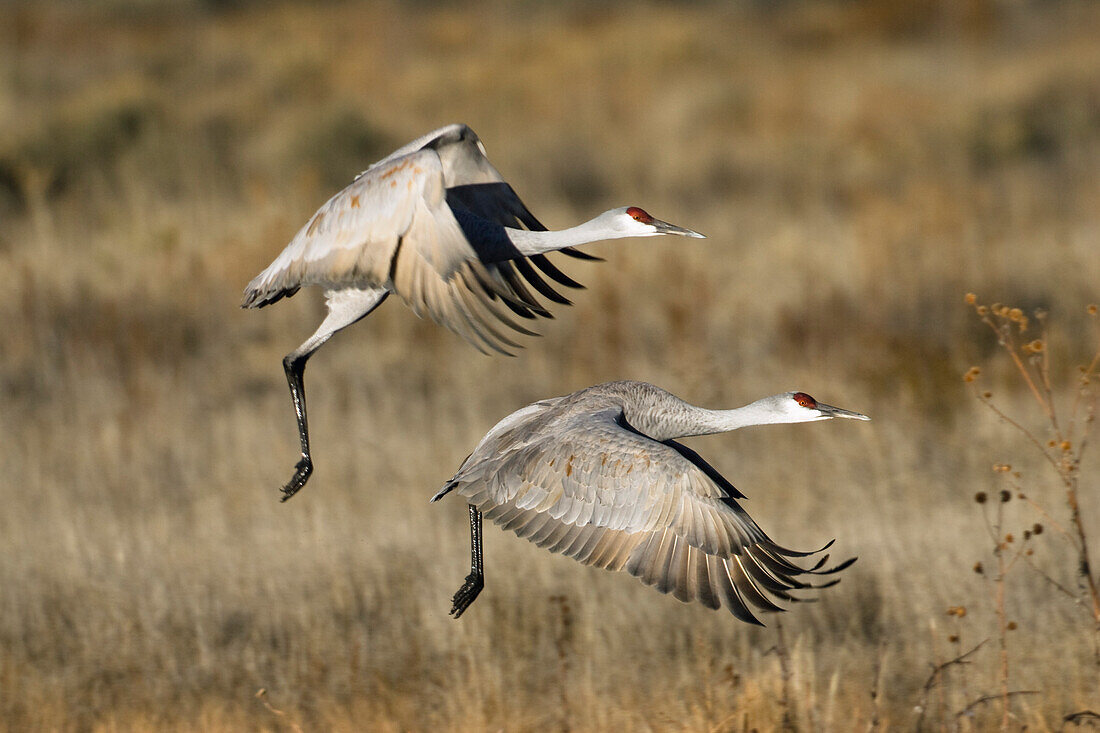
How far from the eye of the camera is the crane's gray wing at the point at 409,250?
5043mm

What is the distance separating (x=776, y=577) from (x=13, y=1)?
2734 centimetres

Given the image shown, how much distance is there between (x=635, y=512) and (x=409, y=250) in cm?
131

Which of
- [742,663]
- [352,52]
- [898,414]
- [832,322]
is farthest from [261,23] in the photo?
[742,663]

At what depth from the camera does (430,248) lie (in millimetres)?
5133

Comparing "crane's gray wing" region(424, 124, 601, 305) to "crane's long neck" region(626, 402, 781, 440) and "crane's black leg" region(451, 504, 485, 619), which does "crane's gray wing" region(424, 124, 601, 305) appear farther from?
"crane's black leg" region(451, 504, 485, 619)

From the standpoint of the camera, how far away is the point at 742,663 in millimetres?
6156

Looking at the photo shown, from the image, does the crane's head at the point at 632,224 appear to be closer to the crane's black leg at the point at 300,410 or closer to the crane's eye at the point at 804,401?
the crane's eye at the point at 804,401

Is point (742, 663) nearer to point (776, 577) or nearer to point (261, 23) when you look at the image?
point (776, 577)

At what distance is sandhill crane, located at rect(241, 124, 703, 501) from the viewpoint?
16.6 feet

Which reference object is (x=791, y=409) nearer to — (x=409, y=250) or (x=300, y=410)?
(x=409, y=250)

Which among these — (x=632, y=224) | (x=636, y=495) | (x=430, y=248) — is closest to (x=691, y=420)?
(x=636, y=495)

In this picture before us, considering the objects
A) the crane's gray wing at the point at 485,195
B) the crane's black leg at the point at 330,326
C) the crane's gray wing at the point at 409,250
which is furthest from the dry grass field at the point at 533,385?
the crane's gray wing at the point at 409,250

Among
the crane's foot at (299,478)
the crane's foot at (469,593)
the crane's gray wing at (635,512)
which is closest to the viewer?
the crane's gray wing at (635,512)

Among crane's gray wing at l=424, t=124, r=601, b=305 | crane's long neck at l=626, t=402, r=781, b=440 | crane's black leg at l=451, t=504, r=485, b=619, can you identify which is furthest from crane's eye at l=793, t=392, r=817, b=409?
crane's black leg at l=451, t=504, r=485, b=619
